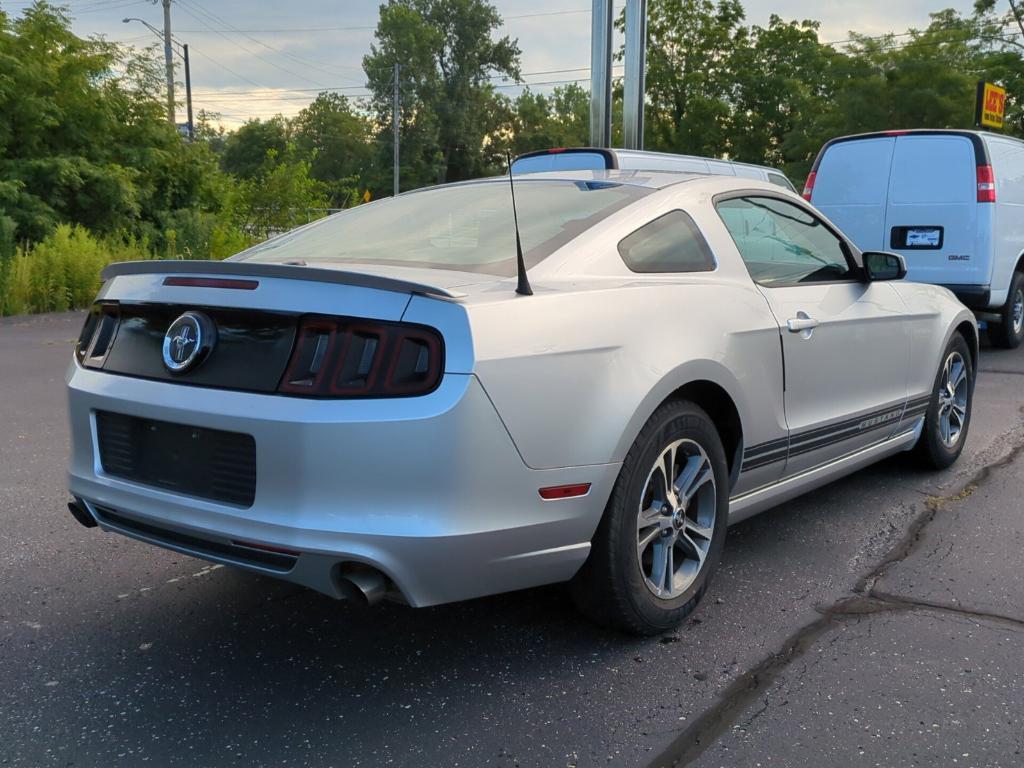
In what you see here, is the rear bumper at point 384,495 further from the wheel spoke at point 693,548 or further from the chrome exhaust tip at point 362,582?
the wheel spoke at point 693,548

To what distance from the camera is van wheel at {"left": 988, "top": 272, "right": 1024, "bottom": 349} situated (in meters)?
10.4

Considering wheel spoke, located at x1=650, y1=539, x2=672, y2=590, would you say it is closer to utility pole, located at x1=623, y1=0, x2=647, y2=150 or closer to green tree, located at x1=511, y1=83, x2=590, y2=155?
utility pole, located at x1=623, y1=0, x2=647, y2=150

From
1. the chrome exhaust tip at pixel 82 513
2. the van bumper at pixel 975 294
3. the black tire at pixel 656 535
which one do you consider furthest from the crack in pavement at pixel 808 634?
the van bumper at pixel 975 294

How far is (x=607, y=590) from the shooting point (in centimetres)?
305

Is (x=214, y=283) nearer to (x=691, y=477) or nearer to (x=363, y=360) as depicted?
(x=363, y=360)

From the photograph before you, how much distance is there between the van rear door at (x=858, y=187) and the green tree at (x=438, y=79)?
2874 inches

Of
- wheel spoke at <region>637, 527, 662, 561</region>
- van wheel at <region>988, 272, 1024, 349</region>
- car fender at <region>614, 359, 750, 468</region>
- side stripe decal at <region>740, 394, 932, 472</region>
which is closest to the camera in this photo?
car fender at <region>614, 359, 750, 468</region>

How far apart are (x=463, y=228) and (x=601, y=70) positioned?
13450mm

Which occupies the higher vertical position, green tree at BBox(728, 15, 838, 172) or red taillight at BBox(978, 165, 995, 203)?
green tree at BBox(728, 15, 838, 172)

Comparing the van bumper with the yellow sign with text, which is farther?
the yellow sign with text

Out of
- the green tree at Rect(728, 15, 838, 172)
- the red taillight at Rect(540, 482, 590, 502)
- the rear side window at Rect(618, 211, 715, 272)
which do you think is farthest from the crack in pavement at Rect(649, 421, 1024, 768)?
the green tree at Rect(728, 15, 838, 172)

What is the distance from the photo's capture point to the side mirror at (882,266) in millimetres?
4438

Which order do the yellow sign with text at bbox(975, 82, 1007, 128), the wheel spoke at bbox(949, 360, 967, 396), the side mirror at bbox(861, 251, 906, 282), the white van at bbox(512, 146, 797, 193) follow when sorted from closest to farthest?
the side mirror at bbox(861, 251, 906, 282) → the wheel spoke at bbox(949, 360, 967, 396) → the white van at bbox(512, 146, 797, 193) → the yellow sign with text at bbox(975, 82, 1007, 128)

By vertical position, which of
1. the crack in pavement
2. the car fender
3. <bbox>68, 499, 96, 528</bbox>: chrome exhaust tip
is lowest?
the crack in pavement
